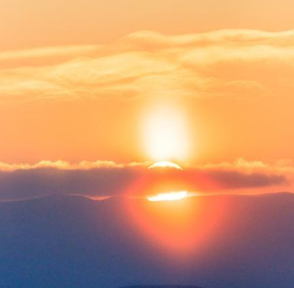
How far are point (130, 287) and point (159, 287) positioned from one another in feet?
34.1

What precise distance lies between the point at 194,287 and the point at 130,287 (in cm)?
2229

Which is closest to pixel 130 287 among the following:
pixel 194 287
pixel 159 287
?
pixel 159 287

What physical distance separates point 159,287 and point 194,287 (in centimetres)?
1201

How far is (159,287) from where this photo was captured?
7094cm

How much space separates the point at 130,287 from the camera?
72.8m

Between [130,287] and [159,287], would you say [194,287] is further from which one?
[130,287]

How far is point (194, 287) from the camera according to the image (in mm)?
70688
